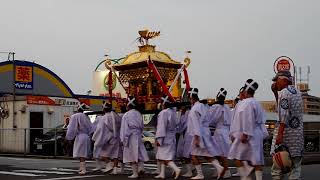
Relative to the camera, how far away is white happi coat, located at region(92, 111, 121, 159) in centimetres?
1421

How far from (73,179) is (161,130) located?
2503 mm

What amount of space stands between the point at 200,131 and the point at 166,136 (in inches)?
39.5

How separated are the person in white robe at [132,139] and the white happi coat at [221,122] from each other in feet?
6.12

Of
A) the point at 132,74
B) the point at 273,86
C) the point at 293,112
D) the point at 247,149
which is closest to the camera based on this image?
the point at 293,112

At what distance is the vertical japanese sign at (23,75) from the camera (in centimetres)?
3406

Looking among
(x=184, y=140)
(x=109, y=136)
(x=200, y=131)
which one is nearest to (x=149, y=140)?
(x=109, y=136)

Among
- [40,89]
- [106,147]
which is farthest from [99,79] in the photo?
[106,147]

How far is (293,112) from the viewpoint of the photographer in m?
7.84

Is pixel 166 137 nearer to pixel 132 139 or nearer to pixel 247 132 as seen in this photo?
pixel 132 139

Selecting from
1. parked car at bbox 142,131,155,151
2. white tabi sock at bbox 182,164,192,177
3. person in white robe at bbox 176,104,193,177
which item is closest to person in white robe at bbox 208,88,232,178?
person in white robe at bbox 176,104,193,177

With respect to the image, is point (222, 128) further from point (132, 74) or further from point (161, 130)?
point (132, 74)

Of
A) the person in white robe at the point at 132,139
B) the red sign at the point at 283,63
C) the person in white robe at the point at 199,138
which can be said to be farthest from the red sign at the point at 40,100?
the person in white robe at the point at 199,138

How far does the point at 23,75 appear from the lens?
113ft

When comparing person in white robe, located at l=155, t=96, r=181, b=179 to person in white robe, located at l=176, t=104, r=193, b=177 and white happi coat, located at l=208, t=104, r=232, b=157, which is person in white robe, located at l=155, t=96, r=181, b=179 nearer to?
person in white robe, located at l=176, t=104, r=193, b=177
